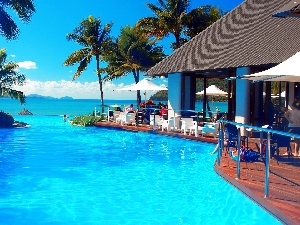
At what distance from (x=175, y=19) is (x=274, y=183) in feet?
76.6

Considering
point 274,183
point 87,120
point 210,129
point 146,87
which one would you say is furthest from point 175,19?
point 274,183

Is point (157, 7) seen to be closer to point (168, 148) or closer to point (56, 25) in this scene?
point (168, 148)

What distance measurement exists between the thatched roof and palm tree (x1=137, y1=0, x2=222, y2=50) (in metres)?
7.51

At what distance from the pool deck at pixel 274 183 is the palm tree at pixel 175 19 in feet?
64.0

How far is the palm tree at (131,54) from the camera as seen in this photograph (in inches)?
1385

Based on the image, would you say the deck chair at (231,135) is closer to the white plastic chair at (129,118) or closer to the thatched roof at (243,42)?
the thatched roof at (243,42)

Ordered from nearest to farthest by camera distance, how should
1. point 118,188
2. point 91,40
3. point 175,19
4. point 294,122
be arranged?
point 118,188 < point 294,122 < point 175,19 < point 91,40

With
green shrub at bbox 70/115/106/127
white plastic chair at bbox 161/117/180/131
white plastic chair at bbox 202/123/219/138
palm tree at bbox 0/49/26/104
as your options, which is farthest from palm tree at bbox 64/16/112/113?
white plastic chair at bbox 202/123/219/138

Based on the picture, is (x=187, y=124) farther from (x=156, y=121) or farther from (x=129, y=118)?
(x=129, y=118)

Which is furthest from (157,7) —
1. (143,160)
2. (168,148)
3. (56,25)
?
(56,25)

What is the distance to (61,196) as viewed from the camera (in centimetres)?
927

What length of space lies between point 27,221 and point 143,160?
6.72 meters

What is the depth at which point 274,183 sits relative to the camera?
823 cm

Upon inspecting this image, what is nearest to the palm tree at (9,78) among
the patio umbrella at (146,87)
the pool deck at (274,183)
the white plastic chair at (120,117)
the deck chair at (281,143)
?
the white plastic chair at (120,117)
